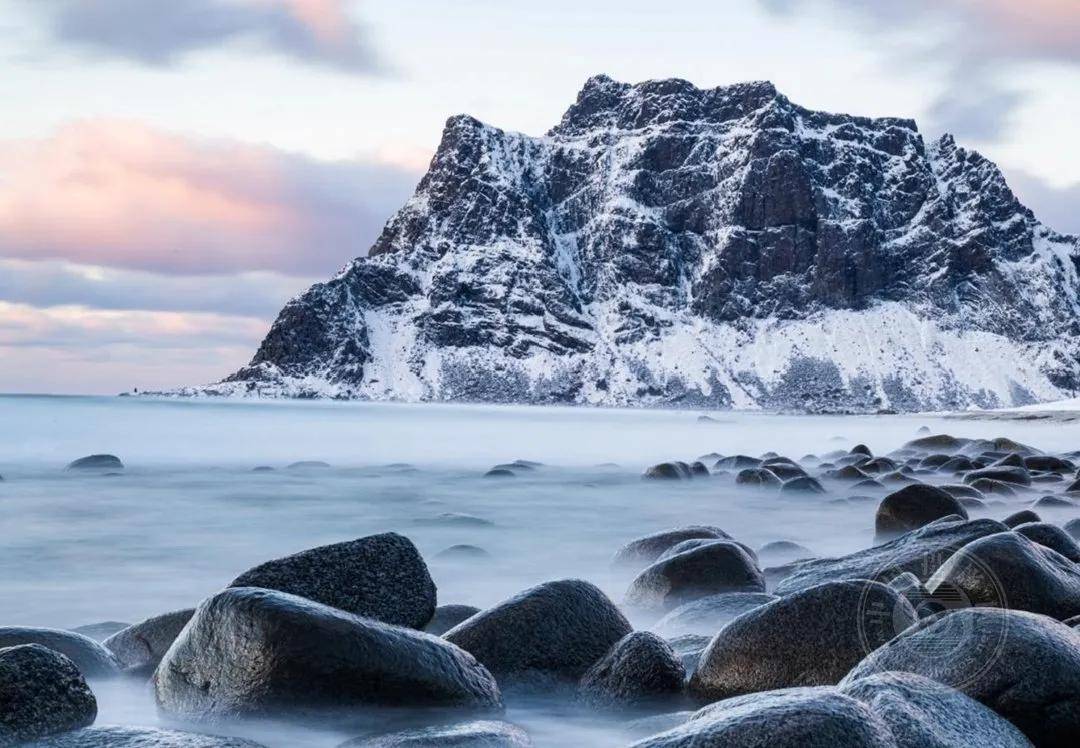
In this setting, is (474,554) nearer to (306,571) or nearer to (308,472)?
(306,571)

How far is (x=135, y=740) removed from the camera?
390cm

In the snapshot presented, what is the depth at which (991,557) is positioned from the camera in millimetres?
6289

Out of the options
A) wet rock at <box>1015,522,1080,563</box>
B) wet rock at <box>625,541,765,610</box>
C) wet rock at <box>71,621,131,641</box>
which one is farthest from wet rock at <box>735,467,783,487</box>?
wet rock at <box>71,621,131,641</box>

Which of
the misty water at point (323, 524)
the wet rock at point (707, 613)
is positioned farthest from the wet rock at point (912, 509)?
the wet rock at point (707, 613)

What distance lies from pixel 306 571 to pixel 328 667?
946 millimetres

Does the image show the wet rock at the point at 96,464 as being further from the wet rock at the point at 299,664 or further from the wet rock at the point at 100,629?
the wet rock at the point at 299,664

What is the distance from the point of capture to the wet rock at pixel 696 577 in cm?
797

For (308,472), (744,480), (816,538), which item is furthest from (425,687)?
(308,472)

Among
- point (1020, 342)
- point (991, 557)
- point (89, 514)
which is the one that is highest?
point (1020, 342)

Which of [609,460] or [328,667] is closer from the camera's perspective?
[328,667]

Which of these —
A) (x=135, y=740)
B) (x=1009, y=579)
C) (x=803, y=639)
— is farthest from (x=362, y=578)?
(x=1009, y=579)

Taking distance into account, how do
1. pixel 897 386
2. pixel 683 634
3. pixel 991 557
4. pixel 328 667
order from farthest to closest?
pixel 897 386 < pixel 683 634 < pixel 991 557 < pixel 328 667

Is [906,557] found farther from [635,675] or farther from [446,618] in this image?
[446,618]

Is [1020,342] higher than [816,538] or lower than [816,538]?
higher
